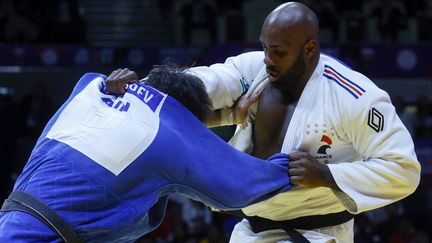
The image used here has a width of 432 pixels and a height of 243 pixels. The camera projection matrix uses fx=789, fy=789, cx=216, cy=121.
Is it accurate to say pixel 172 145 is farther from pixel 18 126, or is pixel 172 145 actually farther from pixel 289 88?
pixel 18 126

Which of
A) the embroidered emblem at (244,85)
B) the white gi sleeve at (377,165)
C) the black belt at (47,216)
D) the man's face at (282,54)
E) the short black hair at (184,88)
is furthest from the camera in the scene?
the embroidered emblem at (244,85)

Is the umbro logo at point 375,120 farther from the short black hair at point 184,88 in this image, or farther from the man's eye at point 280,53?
the short black hair at point 184,88

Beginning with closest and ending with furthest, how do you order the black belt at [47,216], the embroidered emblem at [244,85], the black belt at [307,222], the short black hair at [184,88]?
the black belt at [47,216] < the short black hair at [184,88] < the black belt at [307,222] < the embroidered emblem at [244,85]

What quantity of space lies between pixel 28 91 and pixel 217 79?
8.52m

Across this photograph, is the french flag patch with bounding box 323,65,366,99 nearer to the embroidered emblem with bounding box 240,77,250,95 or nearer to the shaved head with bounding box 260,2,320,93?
the shaved head with bounding box 260,2,320,93

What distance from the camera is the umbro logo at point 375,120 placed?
122 inches

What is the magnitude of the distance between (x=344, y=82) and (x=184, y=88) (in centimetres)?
85

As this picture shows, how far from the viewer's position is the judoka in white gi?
3033mm

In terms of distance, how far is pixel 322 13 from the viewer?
12281 mm

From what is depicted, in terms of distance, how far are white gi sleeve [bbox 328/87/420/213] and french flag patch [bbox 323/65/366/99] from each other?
0.23 ft

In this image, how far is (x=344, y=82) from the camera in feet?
10.8

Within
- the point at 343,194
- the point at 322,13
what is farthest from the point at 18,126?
the point at 343,194

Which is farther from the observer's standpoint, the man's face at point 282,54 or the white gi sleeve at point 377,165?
the man's face at point 282,54

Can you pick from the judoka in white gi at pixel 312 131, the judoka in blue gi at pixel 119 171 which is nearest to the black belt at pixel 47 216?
the judoka in blue gi at pixel 119 171
